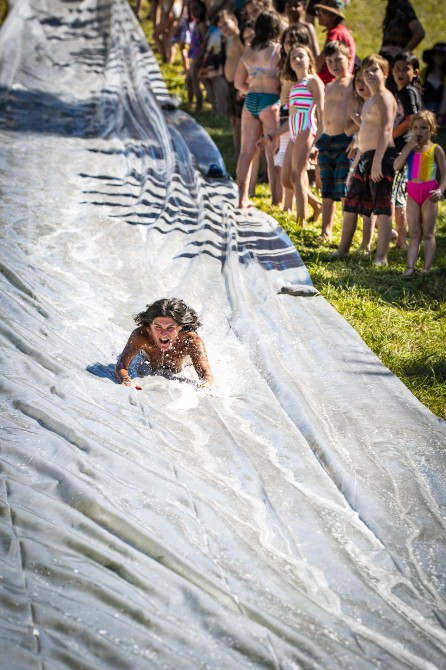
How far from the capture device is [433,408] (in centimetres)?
519

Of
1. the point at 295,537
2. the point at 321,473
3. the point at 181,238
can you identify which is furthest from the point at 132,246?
the point at 295,537

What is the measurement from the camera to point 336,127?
784cm

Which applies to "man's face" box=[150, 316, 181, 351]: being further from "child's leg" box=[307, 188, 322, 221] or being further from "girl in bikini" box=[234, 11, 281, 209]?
"child's leg" box=[307, 188, 322, 221]

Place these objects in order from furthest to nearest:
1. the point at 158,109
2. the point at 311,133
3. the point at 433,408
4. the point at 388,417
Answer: the point at 158,109 < the point at 311,133 < the point at 433,408 < the point at 388,417

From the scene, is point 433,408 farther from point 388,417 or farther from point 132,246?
point 132,246

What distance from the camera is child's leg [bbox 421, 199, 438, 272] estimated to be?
23.1 ft

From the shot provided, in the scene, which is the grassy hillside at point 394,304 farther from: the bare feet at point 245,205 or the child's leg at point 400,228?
the bare feet at point 245,205

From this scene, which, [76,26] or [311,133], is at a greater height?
[76,26]

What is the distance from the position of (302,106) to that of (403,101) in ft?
3.35

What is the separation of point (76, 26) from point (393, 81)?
1182 cm

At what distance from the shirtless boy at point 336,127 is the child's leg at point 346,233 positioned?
0.32 m

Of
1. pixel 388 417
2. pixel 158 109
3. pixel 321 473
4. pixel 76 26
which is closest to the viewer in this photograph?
pixel 321 473

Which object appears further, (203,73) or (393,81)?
(203,73)

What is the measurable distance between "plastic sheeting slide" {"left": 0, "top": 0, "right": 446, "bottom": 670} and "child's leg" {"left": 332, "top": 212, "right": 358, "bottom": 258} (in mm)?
546
